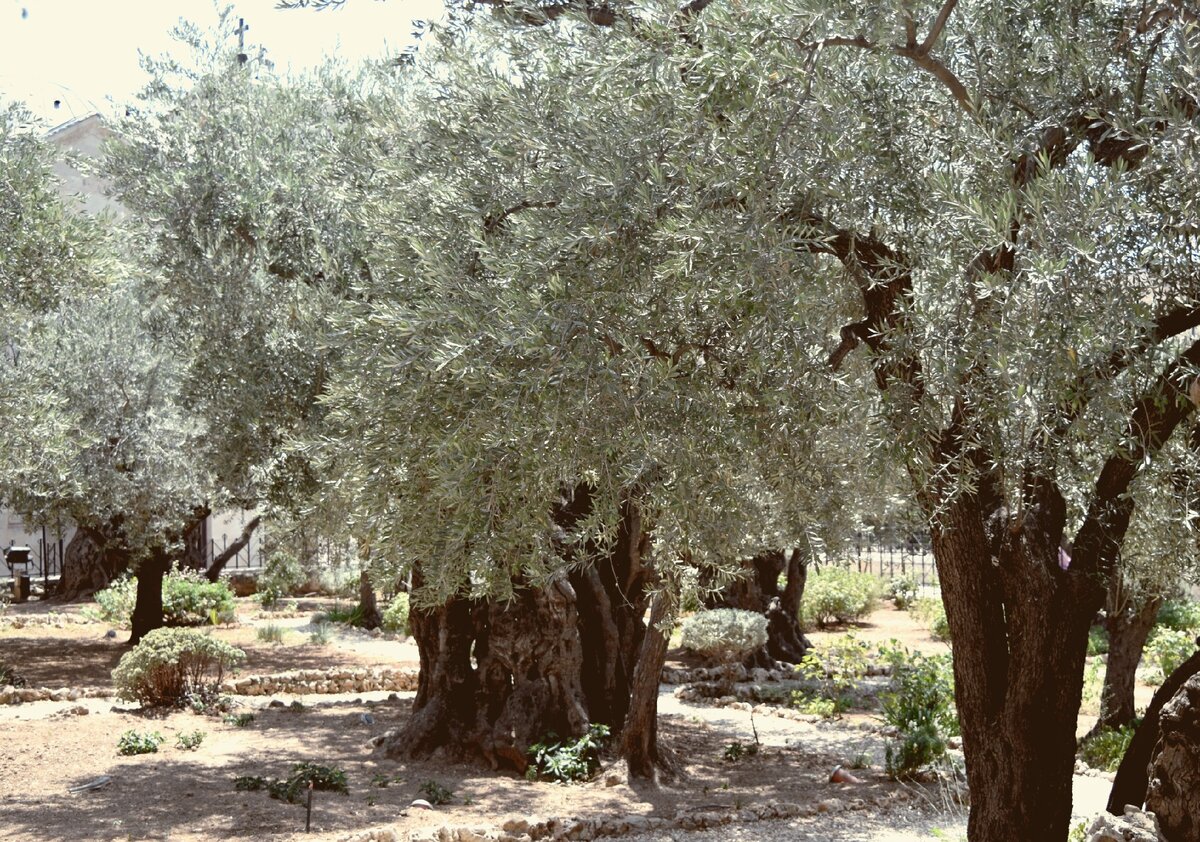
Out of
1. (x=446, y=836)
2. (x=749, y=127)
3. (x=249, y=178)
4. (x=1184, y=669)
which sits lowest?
(x=446, y=836)

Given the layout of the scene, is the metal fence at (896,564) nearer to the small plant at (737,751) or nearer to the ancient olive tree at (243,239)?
the small plant at (737,751)

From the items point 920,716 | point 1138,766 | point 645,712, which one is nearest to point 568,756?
point 645,712

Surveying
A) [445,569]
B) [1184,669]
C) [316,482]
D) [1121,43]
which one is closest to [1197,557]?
[1184,669]

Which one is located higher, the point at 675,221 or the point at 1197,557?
the point at 675,221

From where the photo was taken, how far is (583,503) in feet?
35.5

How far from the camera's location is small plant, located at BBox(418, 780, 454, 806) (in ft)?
31.1

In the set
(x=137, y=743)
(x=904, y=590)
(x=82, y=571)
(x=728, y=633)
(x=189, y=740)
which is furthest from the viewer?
(x=82, y=571)

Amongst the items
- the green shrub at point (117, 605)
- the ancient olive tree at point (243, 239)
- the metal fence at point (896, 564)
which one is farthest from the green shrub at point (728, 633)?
the green shrub at point (117, 605)

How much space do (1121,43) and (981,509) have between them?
2.27 metres

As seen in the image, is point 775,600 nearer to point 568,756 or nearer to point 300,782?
point 568,756

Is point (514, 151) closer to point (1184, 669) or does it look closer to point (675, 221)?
point (675, 221)

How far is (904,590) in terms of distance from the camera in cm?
2530

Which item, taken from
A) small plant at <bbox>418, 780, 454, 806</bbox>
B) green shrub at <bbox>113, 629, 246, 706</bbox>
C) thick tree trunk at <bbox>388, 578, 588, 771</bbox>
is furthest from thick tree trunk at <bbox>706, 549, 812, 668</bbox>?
small plant at <bbox>418, 780, 454, 806</bbox>

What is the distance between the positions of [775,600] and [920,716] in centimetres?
761
